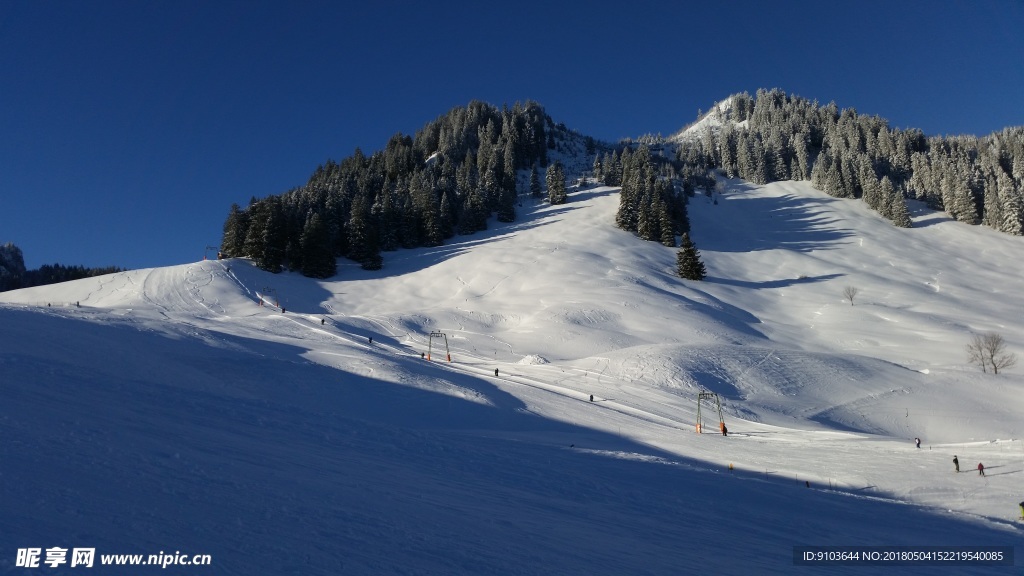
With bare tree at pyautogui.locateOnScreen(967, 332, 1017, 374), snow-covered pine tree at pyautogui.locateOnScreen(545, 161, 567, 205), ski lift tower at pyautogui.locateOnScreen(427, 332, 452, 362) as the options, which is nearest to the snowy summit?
ski lift tower at pyautogui.locateOnScreen(427, 332, 452, 362)

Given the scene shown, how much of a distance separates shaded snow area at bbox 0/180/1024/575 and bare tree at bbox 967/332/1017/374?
1473 mm

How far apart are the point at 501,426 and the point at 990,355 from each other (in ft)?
134

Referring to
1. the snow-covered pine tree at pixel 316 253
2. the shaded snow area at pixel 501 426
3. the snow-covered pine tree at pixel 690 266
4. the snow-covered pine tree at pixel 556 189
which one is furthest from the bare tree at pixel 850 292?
the snow-covered pine tree at pixel 316 253

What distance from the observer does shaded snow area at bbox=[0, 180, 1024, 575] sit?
7.79m

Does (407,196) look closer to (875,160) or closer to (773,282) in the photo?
(773,282)

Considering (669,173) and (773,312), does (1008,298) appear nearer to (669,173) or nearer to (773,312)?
(773,312)

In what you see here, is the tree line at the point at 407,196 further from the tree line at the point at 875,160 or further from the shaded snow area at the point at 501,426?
the tree line at the point at 875,160

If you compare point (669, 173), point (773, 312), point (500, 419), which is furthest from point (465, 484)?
point (669, 173)

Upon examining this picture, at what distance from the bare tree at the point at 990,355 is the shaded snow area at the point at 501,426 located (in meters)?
1.47

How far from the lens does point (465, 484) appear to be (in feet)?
38.5

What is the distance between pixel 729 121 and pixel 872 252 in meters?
120

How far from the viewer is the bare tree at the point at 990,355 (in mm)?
38781

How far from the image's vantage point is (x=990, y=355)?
129 ft

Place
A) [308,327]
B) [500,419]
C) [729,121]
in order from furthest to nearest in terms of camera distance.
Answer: [729,121] < [308,327] < [500,419]
